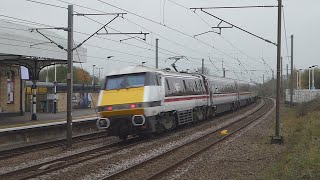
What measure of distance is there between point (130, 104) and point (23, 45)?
1188 centimetres

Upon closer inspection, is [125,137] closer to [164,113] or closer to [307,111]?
[164,113]

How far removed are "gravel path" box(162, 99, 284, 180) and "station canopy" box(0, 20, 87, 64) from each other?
1289 centimetres

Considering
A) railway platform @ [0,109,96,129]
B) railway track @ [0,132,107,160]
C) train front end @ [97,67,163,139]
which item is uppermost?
train front end @ [97,67,163,139]

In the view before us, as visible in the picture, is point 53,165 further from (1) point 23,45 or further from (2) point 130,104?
(1) point 23,45

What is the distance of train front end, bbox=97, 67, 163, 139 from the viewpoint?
1747 centimetres

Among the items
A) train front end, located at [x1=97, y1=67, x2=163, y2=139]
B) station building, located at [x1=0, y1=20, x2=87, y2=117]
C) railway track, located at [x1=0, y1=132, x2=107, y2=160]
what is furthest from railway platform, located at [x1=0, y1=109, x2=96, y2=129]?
train front end, located at [x1=97, y1=67, x2=163, y2=139]

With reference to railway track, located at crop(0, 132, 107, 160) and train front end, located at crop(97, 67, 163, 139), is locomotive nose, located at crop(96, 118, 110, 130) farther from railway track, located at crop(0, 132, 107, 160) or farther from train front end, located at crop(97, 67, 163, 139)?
railway track, located at crop(0, 132, 107, 160)

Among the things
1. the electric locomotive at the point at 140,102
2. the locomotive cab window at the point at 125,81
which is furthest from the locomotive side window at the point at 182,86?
the locomotive cab window at the point at 125,81

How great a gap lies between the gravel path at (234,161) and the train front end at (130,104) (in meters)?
3.19

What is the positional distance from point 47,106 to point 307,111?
2257cm

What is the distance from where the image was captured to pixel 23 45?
26688 mm

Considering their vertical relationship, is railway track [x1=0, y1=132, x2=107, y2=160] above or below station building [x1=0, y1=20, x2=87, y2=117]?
below

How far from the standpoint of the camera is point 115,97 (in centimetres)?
1797

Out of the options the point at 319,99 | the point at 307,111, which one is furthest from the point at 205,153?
the point at 319,99
